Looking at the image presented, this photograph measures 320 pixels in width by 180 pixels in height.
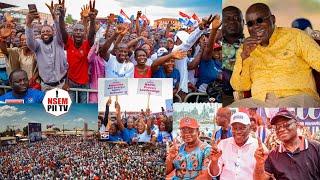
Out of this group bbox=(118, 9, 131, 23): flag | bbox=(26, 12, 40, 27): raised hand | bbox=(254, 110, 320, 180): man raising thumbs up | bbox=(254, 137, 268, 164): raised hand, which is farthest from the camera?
bbox=(118, 9, 131, 23): flag

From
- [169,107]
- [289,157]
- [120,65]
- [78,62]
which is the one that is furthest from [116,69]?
[289,157]

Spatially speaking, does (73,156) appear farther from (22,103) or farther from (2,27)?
(2,27)

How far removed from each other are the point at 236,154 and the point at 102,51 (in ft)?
5.37

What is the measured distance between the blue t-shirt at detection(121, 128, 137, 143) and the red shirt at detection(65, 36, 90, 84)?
2.02ft

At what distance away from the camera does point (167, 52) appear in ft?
20.1

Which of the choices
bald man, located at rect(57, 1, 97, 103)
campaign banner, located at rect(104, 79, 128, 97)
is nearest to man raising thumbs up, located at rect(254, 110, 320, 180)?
campaign banner, located at rect(104, 79, 128, 97)

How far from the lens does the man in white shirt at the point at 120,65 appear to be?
6.07 metres

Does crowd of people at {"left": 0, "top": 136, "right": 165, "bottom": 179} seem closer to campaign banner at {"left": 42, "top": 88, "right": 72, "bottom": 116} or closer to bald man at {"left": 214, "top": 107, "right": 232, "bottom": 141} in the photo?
campaign banner at {"left": 42, "top": 88, "right": 72, "bottom": 116}

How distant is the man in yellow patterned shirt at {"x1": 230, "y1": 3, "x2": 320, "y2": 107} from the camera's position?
593 cm

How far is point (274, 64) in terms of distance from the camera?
5.99 metres

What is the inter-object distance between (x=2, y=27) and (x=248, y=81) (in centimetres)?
246

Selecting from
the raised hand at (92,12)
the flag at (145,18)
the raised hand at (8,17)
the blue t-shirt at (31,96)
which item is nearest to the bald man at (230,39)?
the flag at (145,18)

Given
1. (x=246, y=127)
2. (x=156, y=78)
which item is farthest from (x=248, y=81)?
(x=156, y=78)

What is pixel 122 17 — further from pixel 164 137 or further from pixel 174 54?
pixel 164 137
